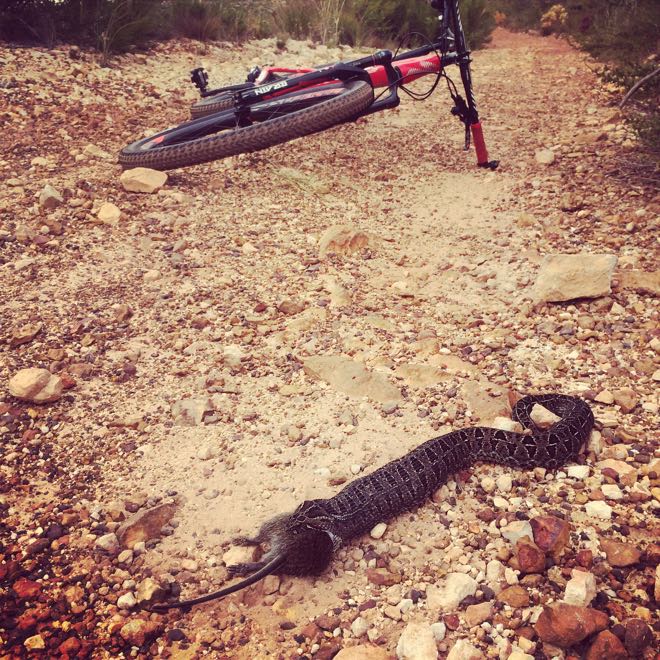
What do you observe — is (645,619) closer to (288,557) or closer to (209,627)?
(288,557)

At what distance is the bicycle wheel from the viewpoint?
17.1 ft

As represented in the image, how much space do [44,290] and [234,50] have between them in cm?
695

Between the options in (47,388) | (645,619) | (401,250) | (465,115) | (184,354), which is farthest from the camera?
(465,115)

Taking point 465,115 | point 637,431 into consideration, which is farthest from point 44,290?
point 465,115

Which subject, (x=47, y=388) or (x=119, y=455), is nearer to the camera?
(x=119, y=455)

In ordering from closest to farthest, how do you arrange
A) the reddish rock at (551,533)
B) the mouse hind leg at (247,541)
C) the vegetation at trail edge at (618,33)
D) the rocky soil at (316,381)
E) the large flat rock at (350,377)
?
the rocky soil at (316,381)
the reddish rock at (551,533)
the mouse hind leg at (247,541)
the large flat rock at (350,377)
the vegetation at trail edge at (618,33)

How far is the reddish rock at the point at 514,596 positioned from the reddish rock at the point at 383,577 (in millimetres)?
399

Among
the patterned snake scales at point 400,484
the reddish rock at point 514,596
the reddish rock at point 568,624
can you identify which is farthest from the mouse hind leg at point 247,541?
the reddish rock at point 568,624

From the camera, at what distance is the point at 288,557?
7.54 ft

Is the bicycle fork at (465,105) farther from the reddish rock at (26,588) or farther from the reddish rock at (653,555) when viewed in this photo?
the reddish rock at (26,588)

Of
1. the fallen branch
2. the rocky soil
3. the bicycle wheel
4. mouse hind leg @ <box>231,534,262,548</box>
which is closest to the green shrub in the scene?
the rocky soil

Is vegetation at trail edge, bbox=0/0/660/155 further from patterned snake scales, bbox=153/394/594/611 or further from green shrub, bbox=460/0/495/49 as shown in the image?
patterned snake scales, bbox=153/394/594/611

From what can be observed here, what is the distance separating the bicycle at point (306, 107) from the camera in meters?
5.23

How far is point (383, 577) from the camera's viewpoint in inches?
90.3
